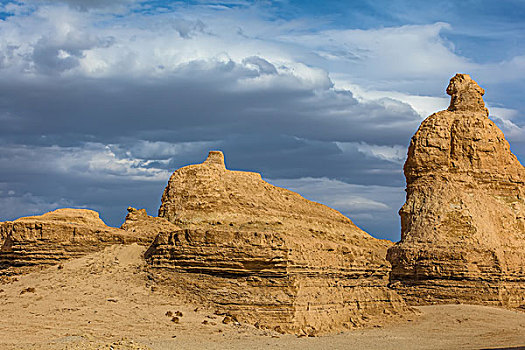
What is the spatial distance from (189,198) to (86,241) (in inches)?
290

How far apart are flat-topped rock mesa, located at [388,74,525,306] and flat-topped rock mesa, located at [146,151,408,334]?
6652mm

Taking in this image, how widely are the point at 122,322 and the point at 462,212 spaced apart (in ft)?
79.9

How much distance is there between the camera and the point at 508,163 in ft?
153

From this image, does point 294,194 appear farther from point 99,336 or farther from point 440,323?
point 99,336

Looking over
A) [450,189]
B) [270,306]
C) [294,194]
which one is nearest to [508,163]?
[450,189]

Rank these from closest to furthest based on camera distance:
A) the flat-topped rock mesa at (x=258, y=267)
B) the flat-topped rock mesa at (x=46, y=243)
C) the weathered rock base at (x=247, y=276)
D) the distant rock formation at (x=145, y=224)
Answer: the weathered rock base at (x=247, y=276) < the flat-topped rock mesa at (x=258, y=267) < the flat-topped rock mesa at (x=46, y=243) < the distant rock formation at (x=145, y=224)

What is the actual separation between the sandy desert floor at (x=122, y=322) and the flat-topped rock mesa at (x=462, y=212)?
9.81m

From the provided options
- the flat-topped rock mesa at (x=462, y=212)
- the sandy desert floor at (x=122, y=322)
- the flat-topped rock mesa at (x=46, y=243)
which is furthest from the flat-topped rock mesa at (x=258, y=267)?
the flat-topped rock mesa at (x=462, y=212)

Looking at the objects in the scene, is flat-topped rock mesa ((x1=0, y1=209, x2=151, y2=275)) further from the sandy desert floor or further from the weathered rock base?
the weathered rock base

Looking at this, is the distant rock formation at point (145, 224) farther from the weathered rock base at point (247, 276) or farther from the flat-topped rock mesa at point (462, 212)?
the flat-topped rock mesa at point (462, 212)

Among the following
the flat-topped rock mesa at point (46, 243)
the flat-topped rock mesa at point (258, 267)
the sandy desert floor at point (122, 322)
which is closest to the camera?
the sandy desert floor at point (122, 322)

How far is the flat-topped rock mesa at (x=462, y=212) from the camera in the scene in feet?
136

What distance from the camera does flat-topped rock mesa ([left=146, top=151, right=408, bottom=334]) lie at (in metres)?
26.5

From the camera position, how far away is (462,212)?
4297 centimetres
